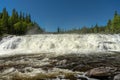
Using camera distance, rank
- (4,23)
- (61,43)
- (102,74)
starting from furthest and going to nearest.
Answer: (4,23) < (61,43) < (102,74)

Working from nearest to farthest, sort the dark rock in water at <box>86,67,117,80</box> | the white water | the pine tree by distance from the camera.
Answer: the dark rock in water at <box>86,67,117,80</box> < the white water < the pine tree

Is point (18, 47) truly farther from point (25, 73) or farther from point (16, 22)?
point (16, 22)

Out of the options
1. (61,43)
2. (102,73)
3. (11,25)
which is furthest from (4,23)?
(102,73)

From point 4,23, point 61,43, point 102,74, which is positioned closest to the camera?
point 102,74

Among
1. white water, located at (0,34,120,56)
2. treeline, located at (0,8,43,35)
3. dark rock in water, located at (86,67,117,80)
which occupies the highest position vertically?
treeline, located at (0,8,43,35)

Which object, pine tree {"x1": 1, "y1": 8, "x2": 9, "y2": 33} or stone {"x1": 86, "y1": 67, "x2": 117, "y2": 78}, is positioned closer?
stone {"x1": 86, "y1": 67, "x2": 117, "y2": 78}

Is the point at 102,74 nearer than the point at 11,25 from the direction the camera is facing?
Yes

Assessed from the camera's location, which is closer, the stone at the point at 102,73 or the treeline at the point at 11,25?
the stone at the point at 102,73

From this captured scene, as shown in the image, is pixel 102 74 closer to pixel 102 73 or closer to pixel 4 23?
pixel 102 73

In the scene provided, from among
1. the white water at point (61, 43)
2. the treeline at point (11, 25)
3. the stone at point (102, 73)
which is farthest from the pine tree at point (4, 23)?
the stone at point (102, 73)

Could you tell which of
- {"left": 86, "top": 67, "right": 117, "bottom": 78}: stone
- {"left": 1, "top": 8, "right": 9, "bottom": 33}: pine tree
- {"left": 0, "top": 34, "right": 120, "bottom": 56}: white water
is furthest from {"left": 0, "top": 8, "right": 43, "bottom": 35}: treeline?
{"left": 86, "top": 67, "right": 117, "bottom": 78}: stone

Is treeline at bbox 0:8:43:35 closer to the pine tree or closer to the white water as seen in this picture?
the pine tree

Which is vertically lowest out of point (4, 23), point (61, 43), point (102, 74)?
point (102, 74)

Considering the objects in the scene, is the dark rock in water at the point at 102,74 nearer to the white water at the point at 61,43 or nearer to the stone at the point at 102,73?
the stone at the point at 102,73
